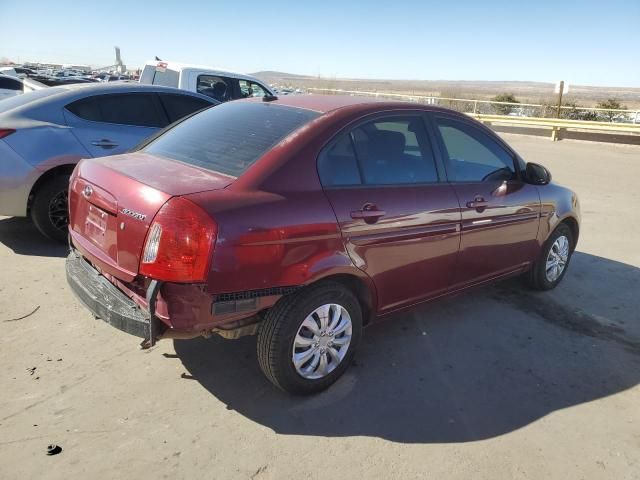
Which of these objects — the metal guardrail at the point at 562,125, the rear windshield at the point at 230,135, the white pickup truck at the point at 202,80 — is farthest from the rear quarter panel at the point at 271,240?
the metal guardrail at the point at 562,125

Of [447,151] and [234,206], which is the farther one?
[447,151]

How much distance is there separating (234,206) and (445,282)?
72.1 inches

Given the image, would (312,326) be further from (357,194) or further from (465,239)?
(465,239)

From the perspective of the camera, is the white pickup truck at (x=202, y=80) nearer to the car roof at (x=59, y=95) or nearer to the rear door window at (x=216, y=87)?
the rear door window at (x=216, y=87)

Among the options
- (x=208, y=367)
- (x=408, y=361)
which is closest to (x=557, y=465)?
(x=408, y=361)

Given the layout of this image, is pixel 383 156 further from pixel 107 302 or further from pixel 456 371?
pixel 107 302

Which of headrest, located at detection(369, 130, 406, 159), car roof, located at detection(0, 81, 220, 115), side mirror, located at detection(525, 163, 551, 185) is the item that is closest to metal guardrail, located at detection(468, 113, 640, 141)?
car roof, located at detection(0, 81, 220, 115)

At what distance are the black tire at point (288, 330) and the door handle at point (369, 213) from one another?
16.3 inches

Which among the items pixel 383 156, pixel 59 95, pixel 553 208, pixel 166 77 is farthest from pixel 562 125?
pixel 383 156

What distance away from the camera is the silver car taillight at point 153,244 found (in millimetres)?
2562

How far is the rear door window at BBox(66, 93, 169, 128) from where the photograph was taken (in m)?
5.65

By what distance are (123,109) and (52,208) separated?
1.42 m

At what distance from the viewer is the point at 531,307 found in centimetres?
459

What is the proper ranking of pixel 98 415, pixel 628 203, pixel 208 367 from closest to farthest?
pixel 98 415 → pixel 208 367 → pixel 628 203
